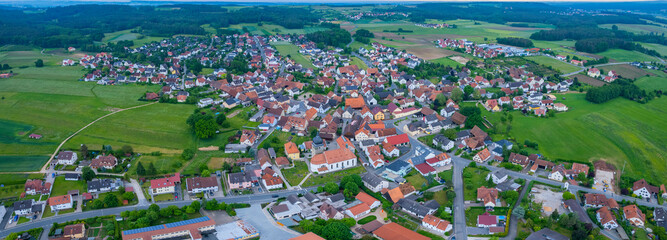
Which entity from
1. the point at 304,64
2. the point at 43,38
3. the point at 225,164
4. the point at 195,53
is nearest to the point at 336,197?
the point at 225,164

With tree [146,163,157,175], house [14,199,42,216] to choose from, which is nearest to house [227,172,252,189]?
tree [146,163,157,175]

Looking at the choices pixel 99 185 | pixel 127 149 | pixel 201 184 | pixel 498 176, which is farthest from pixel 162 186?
pixel 498 176

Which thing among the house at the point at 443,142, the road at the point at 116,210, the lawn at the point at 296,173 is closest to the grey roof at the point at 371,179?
the road at the point at 116,210

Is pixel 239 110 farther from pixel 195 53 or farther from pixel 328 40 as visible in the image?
pixel 328 40

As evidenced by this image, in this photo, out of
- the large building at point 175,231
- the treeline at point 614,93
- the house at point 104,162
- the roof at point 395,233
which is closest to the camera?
the large building at point 175,231

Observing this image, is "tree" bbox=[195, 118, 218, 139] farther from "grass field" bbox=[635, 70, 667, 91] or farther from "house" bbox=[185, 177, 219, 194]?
"grass field" bbox=[635, 70, 667, 91]

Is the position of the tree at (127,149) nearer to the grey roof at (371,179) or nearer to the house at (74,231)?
the house at (74,231)

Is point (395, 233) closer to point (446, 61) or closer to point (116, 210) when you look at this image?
point (116, 210)
